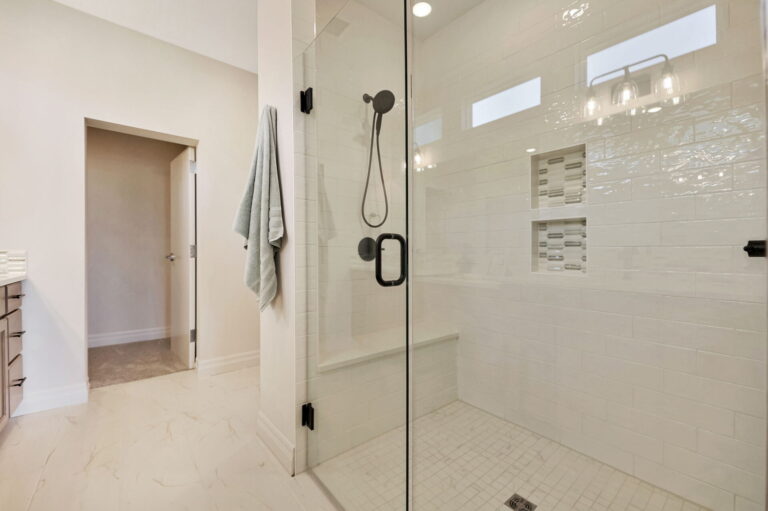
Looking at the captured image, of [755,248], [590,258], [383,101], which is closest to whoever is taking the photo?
[755,248]

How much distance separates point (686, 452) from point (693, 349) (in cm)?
37

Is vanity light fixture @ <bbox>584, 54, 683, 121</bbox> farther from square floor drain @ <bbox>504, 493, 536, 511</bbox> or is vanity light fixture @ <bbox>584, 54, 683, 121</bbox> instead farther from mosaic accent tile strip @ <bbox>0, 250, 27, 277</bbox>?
mosaic accent tile strip @ <bbox>0, 250, 27, 277</bbox>

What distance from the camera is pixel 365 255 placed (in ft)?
4.54

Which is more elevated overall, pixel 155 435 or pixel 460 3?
pixel 460 3

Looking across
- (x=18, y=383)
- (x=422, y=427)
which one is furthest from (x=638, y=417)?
(x=18, y=383)

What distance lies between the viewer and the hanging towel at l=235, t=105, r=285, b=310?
1.60 meters

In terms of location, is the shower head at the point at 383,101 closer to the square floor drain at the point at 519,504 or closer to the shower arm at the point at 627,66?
the shower arm at the point at 627,66

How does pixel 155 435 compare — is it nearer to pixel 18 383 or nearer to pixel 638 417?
pixel 18 383

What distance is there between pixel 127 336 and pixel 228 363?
1762 mm

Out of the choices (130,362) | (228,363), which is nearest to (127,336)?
(130,362)

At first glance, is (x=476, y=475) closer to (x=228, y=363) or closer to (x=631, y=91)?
(x=631, y=91)

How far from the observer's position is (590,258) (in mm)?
1477

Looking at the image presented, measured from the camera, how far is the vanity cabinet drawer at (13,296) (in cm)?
182

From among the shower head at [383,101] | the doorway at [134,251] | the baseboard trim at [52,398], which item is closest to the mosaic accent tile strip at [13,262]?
the baseboard trim at [52,398]
